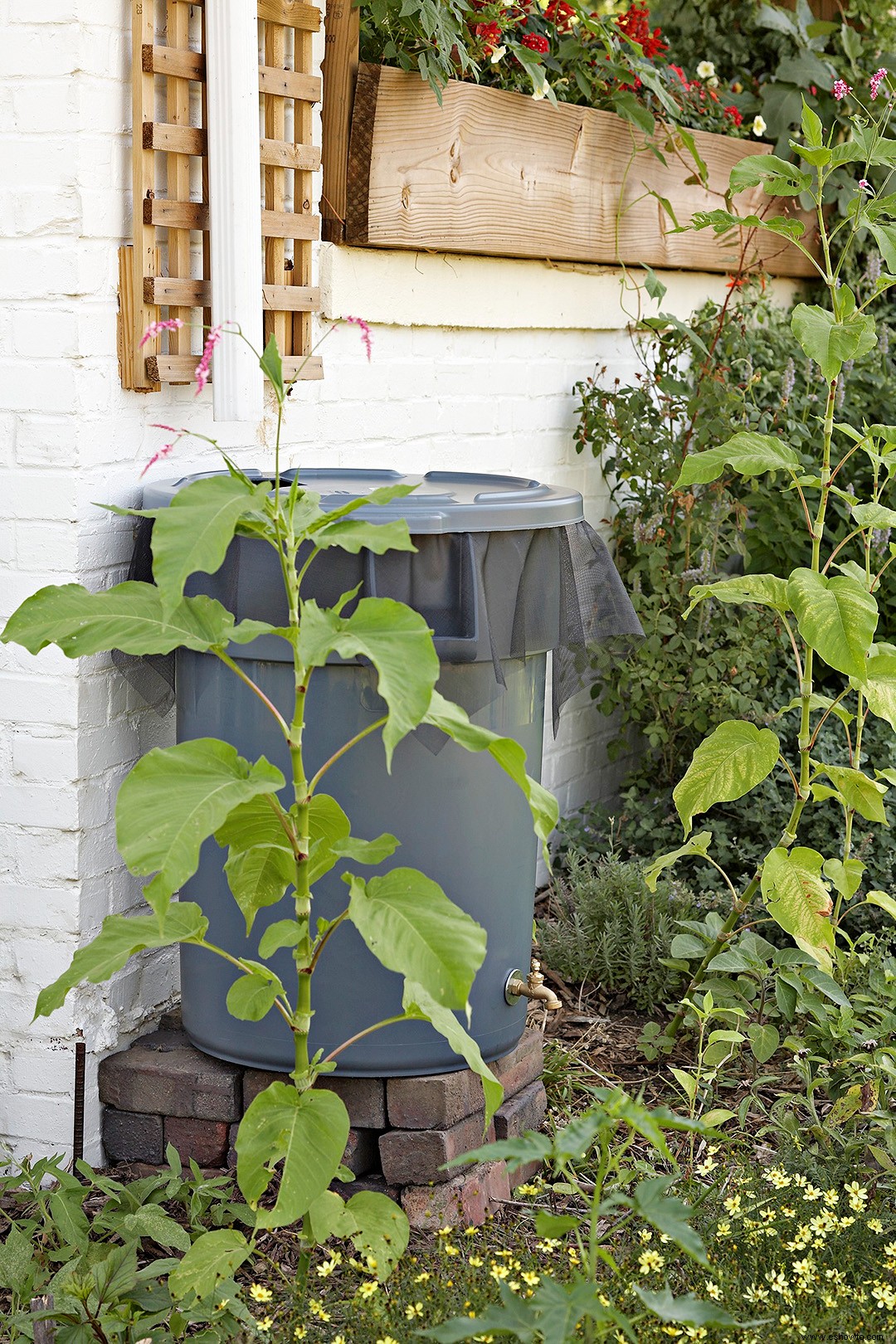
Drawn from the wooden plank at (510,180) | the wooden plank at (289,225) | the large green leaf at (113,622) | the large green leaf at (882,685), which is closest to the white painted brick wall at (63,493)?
the wooden plank at (289,225)

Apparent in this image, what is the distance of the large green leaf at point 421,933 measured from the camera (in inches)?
58.7

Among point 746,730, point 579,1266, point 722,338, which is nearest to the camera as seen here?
point 579,1266

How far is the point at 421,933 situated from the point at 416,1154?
66 cm

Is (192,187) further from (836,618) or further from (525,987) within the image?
(525,987)

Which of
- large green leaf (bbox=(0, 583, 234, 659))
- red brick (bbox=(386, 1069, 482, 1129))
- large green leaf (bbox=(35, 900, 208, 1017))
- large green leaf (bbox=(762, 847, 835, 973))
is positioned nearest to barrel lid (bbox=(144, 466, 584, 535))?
large green leaf (bbox=(0, 583, 234, 659))

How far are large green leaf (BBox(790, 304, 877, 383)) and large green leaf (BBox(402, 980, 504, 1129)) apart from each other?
3.93 ft

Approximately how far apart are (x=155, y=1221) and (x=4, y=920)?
0.53 meters

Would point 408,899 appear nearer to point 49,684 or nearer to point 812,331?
point 49,684

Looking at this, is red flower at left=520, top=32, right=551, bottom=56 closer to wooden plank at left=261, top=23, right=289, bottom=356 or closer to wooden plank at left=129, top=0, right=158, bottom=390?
wooden plank at left=261, top=23, right=289, bottom=356

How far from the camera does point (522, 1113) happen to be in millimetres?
2244

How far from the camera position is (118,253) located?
2049 millimetres

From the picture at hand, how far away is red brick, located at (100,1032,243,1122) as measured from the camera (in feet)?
6.93

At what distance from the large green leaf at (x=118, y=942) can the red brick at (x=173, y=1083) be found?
46cm

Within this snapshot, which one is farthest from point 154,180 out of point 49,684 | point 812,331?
point 812,331
